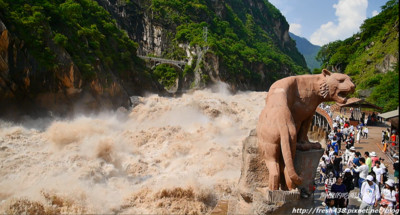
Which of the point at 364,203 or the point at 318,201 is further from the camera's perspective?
the point at 318,201

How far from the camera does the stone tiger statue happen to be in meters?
4.63

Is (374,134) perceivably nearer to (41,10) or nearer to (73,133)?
(73,133)

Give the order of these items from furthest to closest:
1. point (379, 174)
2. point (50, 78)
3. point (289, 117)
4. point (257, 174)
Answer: point (50, 78) < point (379, 174) < point (257, 174) < point (289, 117)

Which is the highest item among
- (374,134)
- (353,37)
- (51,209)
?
(353,37)

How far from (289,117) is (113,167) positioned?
11.9 m

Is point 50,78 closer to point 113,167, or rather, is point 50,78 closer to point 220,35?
point 113,167

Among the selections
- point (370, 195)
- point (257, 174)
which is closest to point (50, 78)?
point (257, 174)

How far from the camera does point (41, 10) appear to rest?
69.0 ft

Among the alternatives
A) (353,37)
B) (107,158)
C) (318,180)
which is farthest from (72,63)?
(353,37)

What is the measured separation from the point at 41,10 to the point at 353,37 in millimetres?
42536

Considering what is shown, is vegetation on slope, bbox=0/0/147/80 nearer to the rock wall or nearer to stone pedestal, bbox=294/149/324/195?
the rock wall

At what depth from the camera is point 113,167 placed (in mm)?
14844

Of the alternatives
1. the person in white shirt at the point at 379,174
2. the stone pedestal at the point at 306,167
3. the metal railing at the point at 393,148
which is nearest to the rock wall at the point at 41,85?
the stone pedestal at the point at 306,167

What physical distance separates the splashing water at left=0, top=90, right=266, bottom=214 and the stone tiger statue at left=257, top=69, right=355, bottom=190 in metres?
6.41
